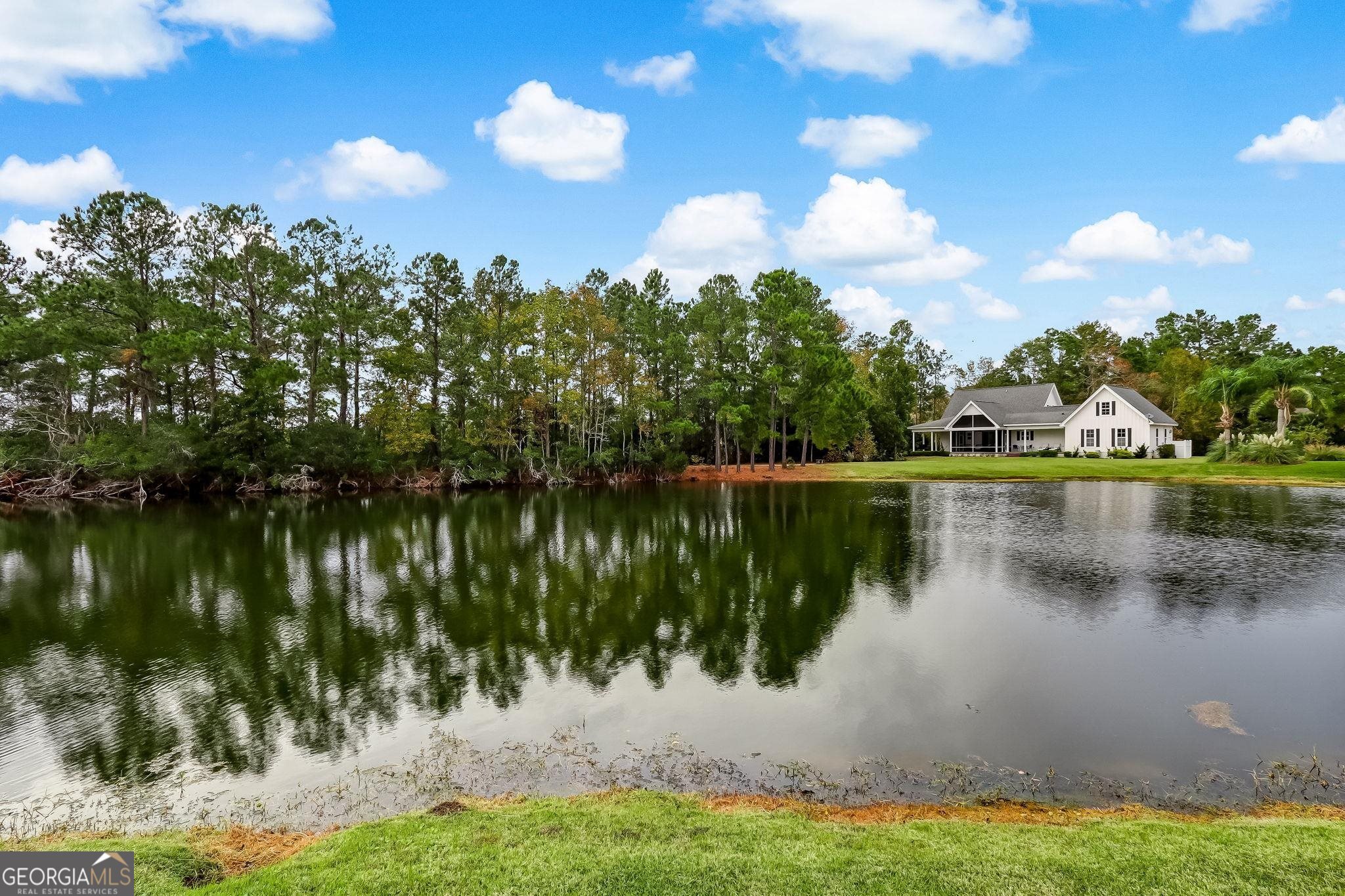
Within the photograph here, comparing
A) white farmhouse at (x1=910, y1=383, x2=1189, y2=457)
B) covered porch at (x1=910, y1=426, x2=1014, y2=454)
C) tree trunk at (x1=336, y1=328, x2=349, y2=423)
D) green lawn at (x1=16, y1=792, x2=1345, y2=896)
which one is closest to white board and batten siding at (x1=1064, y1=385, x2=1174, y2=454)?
white farmhouse at (x1=910, y1=383, x2=1189, y2=457)

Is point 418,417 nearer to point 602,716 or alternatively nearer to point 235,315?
point 235,315

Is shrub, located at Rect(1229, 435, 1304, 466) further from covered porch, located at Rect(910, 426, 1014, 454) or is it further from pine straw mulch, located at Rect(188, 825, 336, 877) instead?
pine straw mulch, located at Rect(188, 825, 336, 877)

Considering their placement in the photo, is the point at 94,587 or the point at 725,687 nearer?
the point at 725,687

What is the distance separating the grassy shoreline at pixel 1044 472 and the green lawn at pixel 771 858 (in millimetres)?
37618

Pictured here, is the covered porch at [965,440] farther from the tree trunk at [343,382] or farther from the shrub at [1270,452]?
the tree trunk at [343,382]

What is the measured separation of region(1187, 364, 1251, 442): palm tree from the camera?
42.6 m

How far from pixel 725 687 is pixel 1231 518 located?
22348mm

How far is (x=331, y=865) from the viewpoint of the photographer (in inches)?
179

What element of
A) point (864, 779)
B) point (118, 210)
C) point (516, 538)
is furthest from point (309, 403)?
point (864, 779)

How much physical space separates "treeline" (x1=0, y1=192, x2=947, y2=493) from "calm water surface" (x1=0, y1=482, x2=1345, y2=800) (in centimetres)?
1741

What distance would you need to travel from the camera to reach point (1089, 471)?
40531mm

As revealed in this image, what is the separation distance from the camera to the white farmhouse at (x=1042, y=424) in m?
50.3

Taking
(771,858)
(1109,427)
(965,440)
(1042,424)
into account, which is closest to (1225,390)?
(1109,427)

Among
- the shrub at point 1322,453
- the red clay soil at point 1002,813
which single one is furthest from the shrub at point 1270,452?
the red clay soil at point 1002,813
